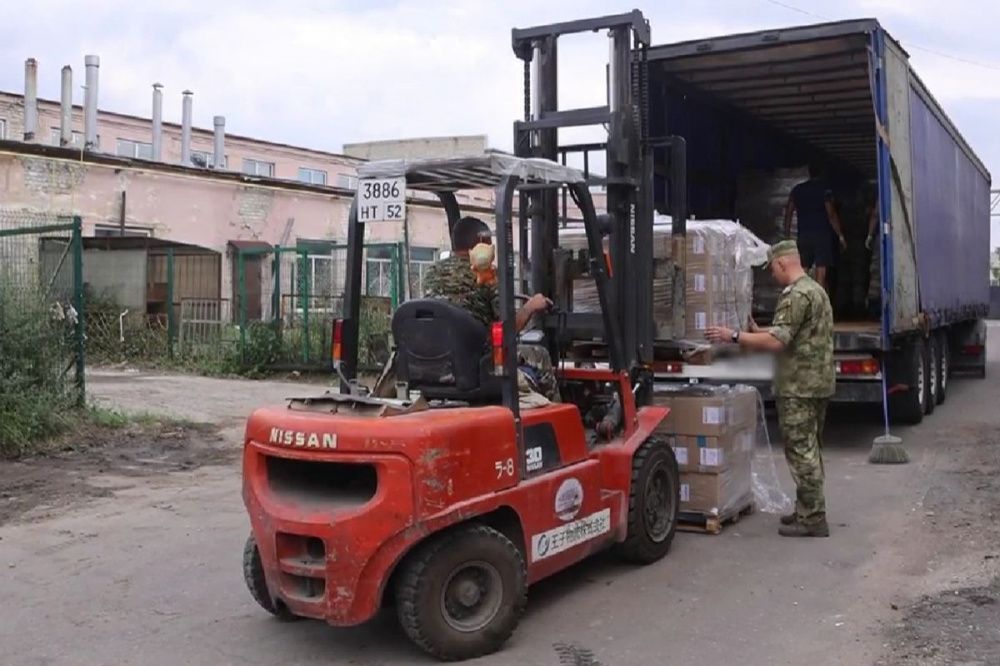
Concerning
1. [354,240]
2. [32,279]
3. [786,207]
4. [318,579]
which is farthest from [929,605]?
[32,279]

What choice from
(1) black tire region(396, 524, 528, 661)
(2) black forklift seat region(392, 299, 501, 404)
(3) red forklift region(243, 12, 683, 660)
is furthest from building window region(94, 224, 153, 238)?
(1) black tire region(396, 524, 528, 661)

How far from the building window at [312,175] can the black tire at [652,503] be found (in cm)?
3510

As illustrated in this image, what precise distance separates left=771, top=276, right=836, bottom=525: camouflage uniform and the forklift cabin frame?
4.38ft

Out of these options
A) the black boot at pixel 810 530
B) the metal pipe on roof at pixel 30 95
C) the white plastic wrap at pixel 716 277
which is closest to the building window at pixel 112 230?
the metal pipe on roof at pixel 30 95

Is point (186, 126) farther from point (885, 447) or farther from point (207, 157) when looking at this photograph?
point (885, 447)

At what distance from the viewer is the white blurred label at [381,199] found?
543 cm

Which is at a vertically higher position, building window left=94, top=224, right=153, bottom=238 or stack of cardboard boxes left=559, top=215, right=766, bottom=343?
building window left=94, top=224, right=153, bottom=238

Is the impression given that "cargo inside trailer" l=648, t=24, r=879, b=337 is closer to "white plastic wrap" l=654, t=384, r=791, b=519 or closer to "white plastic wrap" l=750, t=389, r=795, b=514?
"white plastic wrap" l=750, t=389, r=795, b=514

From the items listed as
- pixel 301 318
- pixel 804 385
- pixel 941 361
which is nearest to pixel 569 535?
pixel 804 385

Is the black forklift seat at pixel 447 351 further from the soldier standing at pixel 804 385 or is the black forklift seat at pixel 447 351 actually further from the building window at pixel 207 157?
the building window at pixel 207 157

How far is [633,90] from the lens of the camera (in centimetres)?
748

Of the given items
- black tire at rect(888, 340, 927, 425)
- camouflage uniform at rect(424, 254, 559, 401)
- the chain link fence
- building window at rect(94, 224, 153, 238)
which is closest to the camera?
camouflage uniform at rect(424, 254, 559, 401)

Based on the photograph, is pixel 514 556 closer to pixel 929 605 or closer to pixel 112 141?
pixel 929 605

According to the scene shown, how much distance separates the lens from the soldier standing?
724 cm
